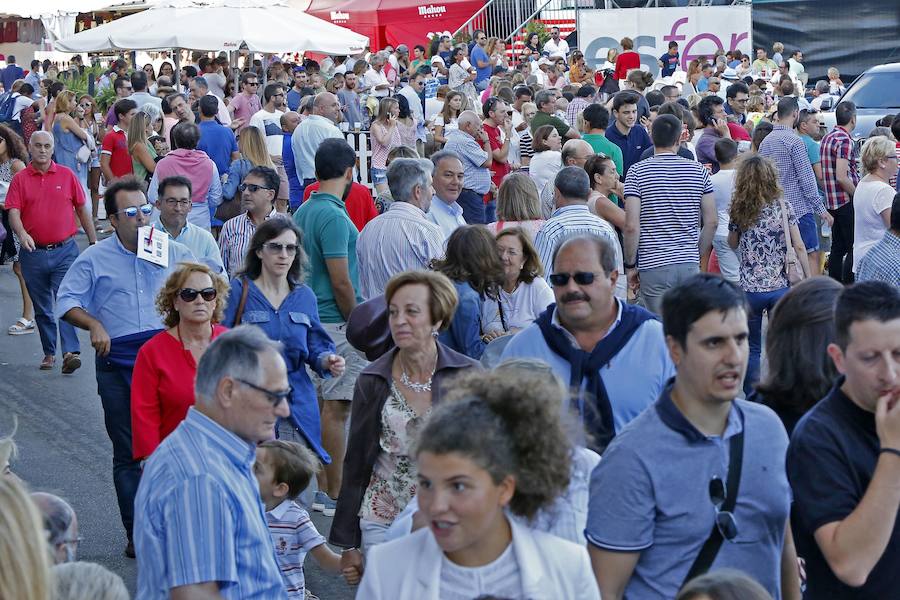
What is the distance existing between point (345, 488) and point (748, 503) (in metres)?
2.01

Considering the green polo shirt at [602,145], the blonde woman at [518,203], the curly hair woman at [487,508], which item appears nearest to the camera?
the curly hair woman at [487,508]

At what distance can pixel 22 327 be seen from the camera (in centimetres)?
1309

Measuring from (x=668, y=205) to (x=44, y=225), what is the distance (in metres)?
5.36

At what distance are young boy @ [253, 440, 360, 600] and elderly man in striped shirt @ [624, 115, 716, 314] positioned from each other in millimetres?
4398

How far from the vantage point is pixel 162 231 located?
300 inches

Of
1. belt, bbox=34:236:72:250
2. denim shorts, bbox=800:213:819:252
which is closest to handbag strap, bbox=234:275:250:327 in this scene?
belt, bbox=34:236:72:250

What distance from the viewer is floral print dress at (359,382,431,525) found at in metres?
5.05

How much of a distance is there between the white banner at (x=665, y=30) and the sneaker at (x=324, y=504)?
23.5m

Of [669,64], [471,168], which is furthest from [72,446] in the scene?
[669,64]

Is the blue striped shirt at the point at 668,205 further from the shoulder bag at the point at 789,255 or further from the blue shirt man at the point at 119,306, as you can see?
the blue shirt man at the point at 119,306

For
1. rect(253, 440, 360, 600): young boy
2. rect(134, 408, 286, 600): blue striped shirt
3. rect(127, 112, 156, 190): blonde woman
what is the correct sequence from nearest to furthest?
rect(134, 408, 286, 600): blue striped shirt → rect(253, 440, 360, 600): young boy → rect(127, 112, 156, 190): blonde woman

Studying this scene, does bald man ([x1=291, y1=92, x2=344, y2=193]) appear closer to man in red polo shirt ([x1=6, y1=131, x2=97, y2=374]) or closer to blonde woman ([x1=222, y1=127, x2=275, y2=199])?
blonde woman ([x1=222, y1=127, x2=275, y2=199])

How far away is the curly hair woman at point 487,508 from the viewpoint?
3.03 metres

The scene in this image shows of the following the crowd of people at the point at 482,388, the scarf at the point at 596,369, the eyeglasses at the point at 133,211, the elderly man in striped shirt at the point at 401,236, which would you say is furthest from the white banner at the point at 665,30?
the scarf at the point at 596,369
